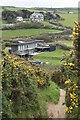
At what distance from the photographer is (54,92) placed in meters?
13.9

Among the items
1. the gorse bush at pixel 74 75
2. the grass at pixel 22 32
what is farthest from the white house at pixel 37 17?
the gorse bush at pixel 74 75

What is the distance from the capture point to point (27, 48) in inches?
1289

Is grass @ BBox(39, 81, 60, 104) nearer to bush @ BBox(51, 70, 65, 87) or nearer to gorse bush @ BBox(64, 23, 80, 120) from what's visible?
bush @ BBox(51, 70, 65, 87)

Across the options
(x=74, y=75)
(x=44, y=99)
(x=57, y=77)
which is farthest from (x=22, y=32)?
(x=74, y=75)

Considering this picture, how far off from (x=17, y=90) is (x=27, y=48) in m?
22.9

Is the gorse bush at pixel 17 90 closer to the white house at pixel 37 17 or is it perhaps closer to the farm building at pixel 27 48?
the farm building at pixel 27 48

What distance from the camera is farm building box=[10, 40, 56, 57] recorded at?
29.8 meters

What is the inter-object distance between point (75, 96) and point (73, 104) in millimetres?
225

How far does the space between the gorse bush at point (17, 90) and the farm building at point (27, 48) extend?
56.1ft

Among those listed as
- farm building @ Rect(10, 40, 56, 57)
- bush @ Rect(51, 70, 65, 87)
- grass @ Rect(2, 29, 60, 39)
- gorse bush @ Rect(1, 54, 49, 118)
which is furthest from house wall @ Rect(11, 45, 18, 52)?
gorse bush @ Rect(1, 54, 49, 118)

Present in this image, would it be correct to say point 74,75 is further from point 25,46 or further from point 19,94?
point 25,46

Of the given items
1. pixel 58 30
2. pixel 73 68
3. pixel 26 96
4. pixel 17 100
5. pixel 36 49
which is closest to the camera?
pixel 73 68

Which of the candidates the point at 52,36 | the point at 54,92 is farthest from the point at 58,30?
the point at 54,92

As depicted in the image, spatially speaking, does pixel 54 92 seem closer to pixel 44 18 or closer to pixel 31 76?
pixel 31 76
